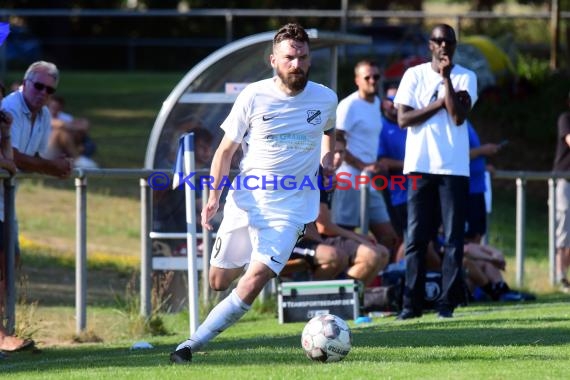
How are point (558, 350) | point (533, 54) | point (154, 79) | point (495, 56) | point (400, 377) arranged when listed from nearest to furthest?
point (400, 377)
point (558, 350)
point (495, 56)
point (533, 54)
point (154, 79)

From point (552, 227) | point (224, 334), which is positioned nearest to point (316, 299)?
point (224, 334)

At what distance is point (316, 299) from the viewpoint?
11.9 metres

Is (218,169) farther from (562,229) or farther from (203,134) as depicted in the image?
(562,229)

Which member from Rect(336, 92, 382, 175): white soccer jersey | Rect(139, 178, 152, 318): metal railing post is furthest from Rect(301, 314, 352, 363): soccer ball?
Rect(336, 92, 382, 175): white soccer jersey

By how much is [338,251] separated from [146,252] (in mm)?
1853

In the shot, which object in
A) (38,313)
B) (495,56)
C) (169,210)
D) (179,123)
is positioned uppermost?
(495,56)

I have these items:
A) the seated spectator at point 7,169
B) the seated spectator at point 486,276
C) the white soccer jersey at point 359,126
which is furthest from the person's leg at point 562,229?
the seated spectator at point 7,169

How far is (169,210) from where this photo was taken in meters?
13.3

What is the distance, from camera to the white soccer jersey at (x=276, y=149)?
8.64 meters

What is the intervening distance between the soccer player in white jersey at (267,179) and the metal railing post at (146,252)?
354cm

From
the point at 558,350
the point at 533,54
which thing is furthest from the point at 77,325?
the point at 533,54

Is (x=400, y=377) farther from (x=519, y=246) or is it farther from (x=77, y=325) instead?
(x=519, y=246)

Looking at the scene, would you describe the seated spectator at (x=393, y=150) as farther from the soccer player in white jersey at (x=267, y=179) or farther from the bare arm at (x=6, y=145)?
the soccer player in white jersey at (x=267, y=179)

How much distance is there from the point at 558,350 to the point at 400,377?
1.65 metres
